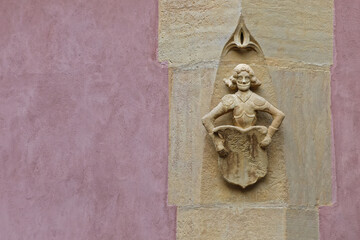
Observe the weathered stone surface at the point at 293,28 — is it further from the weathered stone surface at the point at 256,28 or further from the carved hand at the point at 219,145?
the carved hand at the point at 219,145

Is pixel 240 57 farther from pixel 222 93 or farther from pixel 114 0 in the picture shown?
pixel 114 0

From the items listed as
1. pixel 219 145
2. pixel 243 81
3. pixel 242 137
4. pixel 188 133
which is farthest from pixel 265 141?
pixel 188 133

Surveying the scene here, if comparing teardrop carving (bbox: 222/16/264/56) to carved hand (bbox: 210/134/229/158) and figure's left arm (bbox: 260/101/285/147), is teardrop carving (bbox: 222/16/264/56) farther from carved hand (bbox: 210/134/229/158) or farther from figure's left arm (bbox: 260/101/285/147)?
carved hand (bbox: 210/134/229/158)

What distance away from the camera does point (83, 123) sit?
621cm

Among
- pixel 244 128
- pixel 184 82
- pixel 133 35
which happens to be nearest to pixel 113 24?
pixel 133 35

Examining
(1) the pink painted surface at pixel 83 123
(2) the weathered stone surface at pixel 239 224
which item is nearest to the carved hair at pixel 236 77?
(1) the pink painted surface at pixel 83 123

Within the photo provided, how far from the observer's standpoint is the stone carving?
580 centimetres

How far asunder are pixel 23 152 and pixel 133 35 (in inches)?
38.8

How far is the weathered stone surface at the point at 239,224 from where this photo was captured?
576 cm

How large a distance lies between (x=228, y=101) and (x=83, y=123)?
95 cm

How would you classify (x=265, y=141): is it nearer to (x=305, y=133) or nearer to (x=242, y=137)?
Answer: (x=242, y=137)

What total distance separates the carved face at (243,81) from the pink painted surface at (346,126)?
1.88 feet

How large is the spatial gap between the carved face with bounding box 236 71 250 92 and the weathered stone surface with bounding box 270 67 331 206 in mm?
184

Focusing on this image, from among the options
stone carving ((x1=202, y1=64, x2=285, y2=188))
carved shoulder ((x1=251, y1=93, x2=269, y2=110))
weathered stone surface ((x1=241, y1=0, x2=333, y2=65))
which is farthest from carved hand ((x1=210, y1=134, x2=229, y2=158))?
weathered stone surface ((x1=241, y1=0, x2=333, y2=65))
